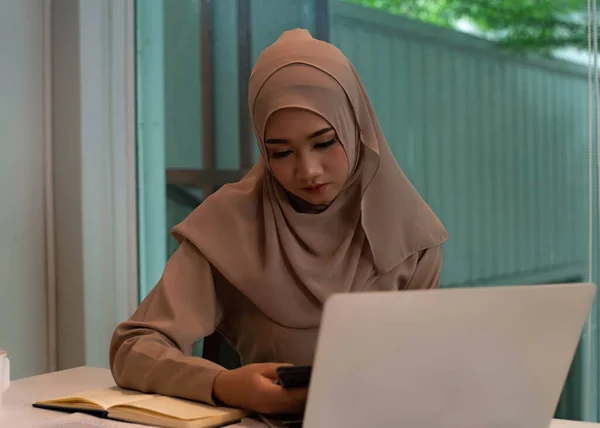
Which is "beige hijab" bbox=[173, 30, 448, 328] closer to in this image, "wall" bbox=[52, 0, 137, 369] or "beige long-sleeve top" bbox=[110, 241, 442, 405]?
"beige long-sleeve top" bbox=[110, 241, 442, 405]

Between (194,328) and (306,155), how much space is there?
35 centimetres

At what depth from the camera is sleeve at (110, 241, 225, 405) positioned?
3.70 ft

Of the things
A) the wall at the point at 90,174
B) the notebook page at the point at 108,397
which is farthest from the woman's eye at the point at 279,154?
the wall at the point at 90,174

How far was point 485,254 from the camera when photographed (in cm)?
189

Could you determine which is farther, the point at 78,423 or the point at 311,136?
the point at 311,136

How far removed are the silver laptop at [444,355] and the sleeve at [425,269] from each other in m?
0.49

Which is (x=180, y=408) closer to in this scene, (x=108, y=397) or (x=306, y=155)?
(x=108, y=397)

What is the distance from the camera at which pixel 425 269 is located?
1.40 meters

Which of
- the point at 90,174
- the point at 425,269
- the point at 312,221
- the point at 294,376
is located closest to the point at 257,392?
the point at 294,376

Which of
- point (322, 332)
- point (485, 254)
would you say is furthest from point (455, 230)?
point (322, 332)

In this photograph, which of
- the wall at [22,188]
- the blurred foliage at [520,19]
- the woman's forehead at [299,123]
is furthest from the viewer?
the wall at [22,188]

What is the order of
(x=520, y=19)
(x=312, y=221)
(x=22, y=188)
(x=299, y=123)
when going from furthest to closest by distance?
Answer: (x=22, y=188) → (x=520, y=19) → (x=312, y=221) → (x=299, y=123)

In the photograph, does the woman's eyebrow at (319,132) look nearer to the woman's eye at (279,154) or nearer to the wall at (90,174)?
the woman's eye at (279,154)

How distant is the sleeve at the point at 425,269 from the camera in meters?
1.39
